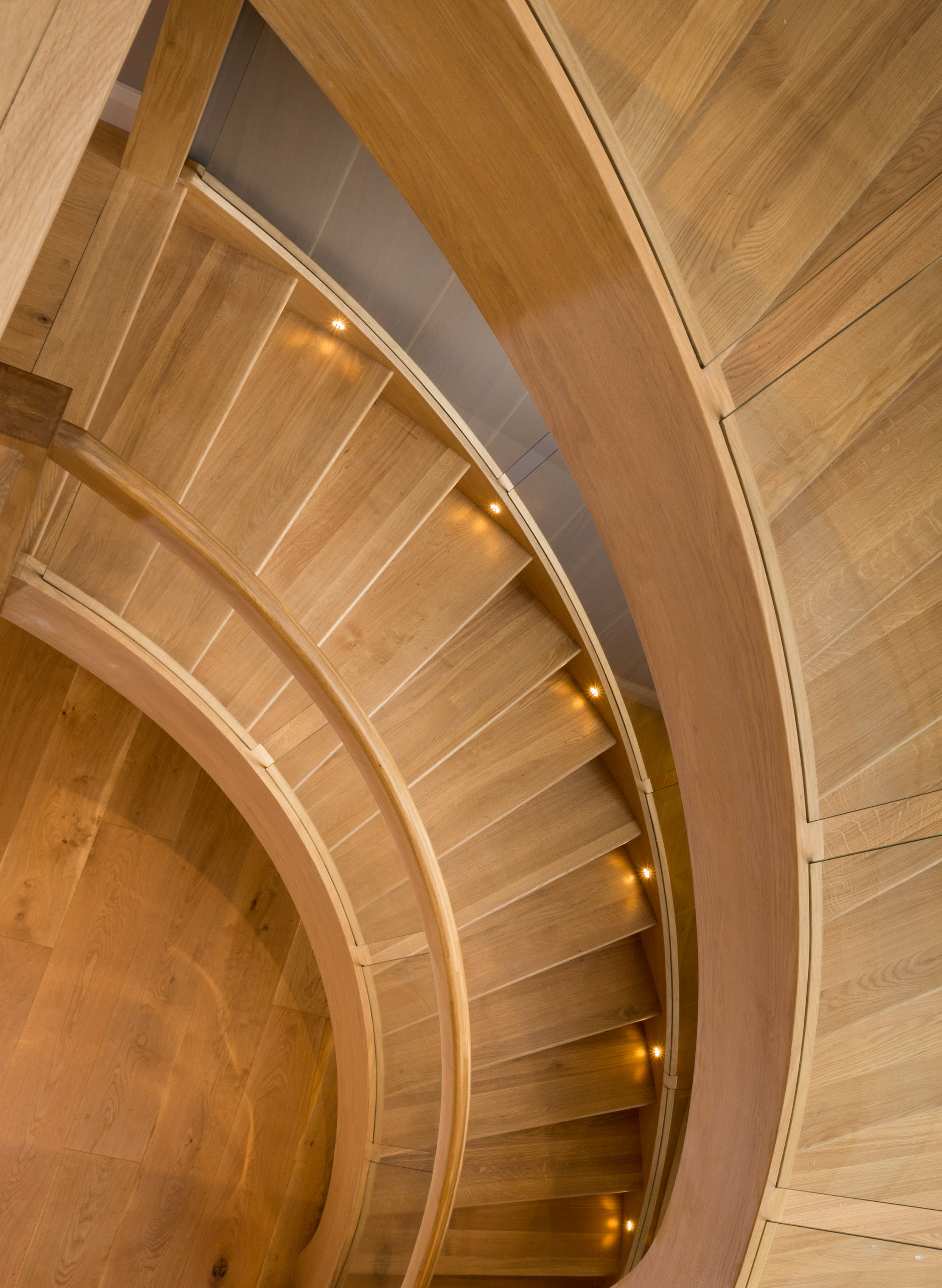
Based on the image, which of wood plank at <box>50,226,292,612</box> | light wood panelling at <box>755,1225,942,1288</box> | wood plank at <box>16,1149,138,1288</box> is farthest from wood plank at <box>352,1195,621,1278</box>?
wood plank at <box>50,226,292,612</box>

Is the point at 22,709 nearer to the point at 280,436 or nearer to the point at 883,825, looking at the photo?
the point at 280,436

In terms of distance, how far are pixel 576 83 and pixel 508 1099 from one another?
4007mm

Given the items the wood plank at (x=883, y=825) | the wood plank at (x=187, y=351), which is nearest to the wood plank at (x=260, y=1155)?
the wood plank at (x=187, y=351)

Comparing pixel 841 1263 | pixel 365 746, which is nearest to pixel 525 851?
pixel 365 746

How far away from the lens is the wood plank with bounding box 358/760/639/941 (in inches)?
151

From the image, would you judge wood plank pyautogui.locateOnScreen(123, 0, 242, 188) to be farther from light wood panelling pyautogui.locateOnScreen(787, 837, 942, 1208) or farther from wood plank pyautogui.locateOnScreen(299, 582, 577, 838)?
light wood panelling pyautogui.locateOnScreen(787, 837, 942, 1208)

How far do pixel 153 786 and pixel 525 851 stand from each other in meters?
2.15

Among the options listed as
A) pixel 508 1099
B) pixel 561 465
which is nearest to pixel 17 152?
pixel 561 465

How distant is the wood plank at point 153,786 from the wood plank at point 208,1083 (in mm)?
482

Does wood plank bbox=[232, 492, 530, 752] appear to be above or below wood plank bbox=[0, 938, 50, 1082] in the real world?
above

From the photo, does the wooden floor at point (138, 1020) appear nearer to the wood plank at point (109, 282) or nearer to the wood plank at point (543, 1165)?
the wood plank at point (543, 1165)

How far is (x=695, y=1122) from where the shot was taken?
8.00 ft

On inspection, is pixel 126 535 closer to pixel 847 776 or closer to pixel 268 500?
pixel 268 500

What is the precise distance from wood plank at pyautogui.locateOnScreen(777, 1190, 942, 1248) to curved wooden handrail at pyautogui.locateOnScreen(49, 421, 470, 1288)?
1.30 meters
